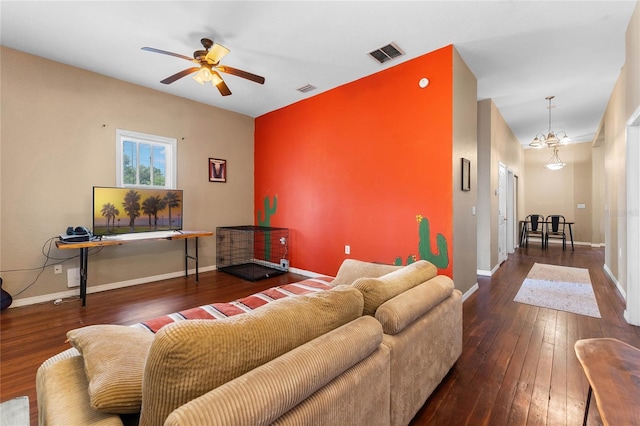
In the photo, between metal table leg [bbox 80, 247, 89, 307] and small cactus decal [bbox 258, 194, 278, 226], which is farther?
small cactus decal [bbox 258, 194, 278, 226]

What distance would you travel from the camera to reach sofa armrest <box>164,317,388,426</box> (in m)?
0.67

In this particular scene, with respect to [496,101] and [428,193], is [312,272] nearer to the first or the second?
[428,193]

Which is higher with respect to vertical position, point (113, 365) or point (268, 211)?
point (268, 211)

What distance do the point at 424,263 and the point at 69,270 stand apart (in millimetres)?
4302

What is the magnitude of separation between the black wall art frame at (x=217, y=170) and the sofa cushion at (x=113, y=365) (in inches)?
166

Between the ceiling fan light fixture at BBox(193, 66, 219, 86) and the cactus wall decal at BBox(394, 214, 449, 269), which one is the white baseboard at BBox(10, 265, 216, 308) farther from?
the cactus wall decal at BBox(394, 214, 449, 269)

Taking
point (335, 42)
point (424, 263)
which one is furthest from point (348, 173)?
point (424, 263)

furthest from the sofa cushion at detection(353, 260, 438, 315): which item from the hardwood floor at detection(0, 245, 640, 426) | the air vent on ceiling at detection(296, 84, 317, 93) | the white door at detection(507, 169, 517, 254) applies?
the white door at detection(507, 169, 517, 254)

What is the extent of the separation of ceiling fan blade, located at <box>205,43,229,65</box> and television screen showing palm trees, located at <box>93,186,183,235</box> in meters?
2.18

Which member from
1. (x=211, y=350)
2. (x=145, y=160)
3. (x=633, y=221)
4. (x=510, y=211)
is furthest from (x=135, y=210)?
(x=510, y=211)

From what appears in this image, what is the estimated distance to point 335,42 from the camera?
10.1 ft

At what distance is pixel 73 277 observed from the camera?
366 centimetres

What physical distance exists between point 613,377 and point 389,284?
92cm

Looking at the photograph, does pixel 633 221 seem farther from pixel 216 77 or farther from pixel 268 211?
pixel 268 211
